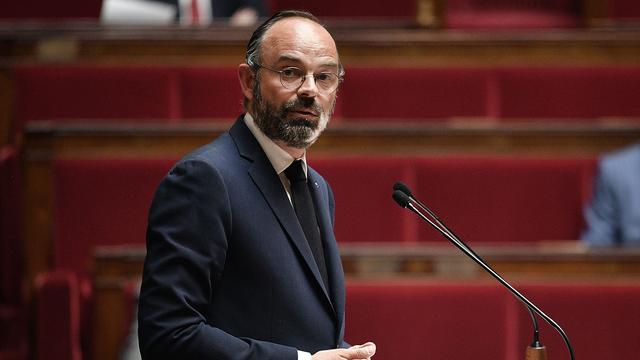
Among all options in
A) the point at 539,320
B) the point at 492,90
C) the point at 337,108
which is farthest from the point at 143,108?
the point at 539,320

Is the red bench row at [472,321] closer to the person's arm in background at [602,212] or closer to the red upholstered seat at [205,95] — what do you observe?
the person's arm in background at [602,212]

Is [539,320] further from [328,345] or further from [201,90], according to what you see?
[201,90]

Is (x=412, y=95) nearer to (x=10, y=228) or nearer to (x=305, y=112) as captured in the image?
(x=10, y=228)

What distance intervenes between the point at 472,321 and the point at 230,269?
0.25m

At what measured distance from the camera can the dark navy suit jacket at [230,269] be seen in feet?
1.06

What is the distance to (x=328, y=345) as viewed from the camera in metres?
0.36

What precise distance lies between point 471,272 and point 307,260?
→ 227 mm

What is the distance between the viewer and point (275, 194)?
1.17ft

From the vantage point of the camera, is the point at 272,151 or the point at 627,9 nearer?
the point at 272,151

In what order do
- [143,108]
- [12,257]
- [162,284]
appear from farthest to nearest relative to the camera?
[143,108]
[12,257]
[162,284]

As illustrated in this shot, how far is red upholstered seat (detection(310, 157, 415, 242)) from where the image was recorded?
2.34 feet

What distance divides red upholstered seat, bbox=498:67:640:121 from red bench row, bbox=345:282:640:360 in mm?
320

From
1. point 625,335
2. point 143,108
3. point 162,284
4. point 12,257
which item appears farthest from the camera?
point 143,108

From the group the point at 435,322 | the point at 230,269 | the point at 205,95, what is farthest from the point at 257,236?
the point at 205,95
